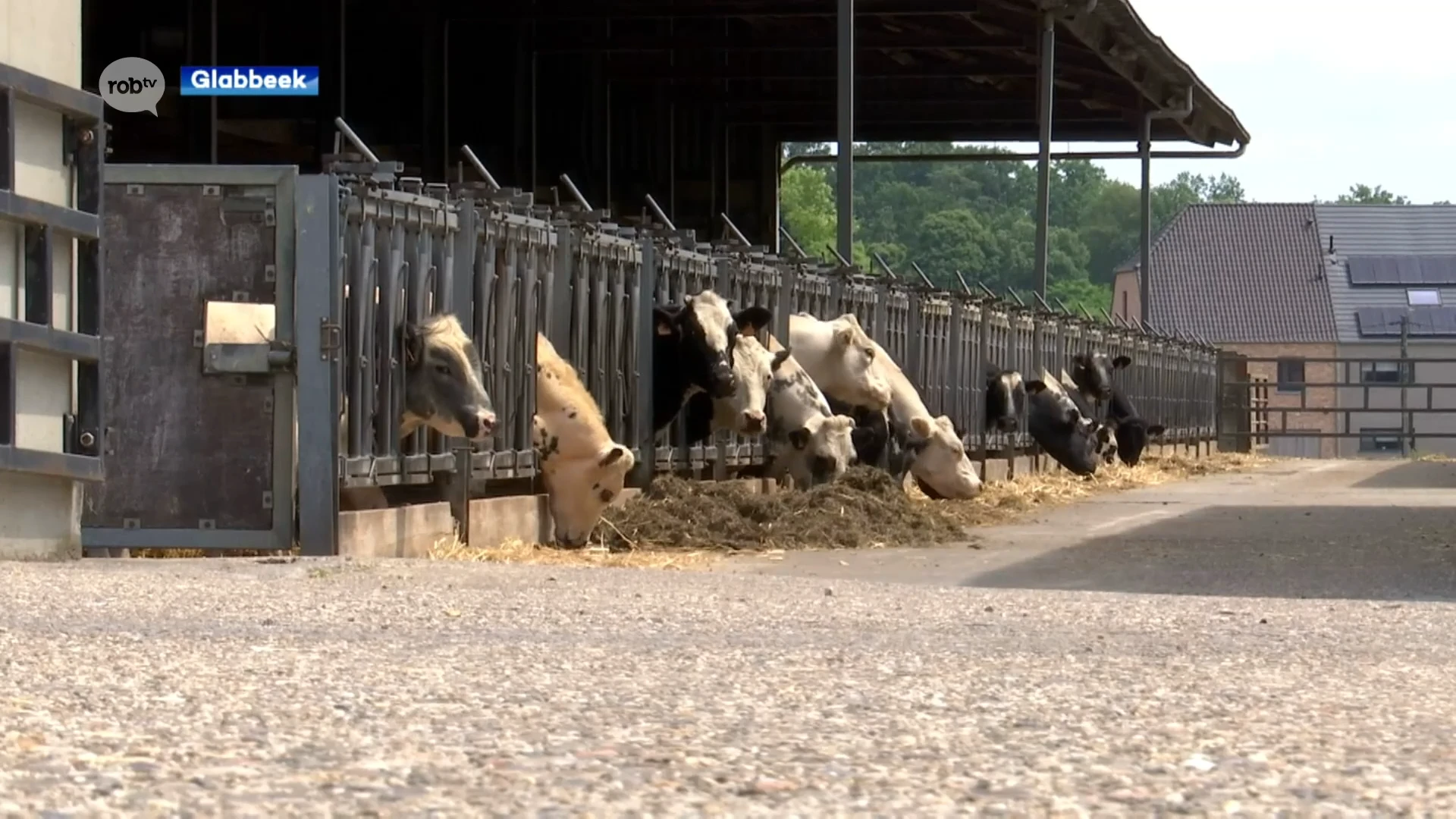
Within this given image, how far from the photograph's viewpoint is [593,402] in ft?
50.5

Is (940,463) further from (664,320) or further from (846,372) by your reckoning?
(664,320)

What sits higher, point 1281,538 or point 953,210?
point 953,210

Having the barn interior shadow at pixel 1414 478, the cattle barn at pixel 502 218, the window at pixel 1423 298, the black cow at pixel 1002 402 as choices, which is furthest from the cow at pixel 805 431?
the window at pixel 1423 298

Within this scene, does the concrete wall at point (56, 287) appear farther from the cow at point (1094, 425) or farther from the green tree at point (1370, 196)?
the green tree at point (1370, 196)

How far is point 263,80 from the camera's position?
27125mm

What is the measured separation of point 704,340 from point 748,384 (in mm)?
763

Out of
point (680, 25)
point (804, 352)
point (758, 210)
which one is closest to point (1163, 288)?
point (758, 210)

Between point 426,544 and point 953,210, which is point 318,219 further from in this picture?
point 953,210

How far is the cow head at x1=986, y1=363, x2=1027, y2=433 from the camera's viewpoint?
27.2 meters

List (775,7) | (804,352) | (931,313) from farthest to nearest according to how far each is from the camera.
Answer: (775,7) → (931,313) → (804,352)

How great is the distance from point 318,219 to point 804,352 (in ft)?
27.7

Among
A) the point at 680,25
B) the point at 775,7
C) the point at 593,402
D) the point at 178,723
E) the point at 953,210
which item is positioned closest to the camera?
the point at 178,723

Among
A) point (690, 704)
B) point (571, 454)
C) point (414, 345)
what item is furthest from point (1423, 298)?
point (690, 704)

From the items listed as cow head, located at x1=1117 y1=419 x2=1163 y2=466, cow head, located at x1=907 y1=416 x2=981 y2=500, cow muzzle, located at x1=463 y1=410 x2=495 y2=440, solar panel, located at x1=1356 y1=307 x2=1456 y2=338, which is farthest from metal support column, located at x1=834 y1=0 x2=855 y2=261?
solar panel, located at x1=1356 y1=307 x2=1456 y2=338
